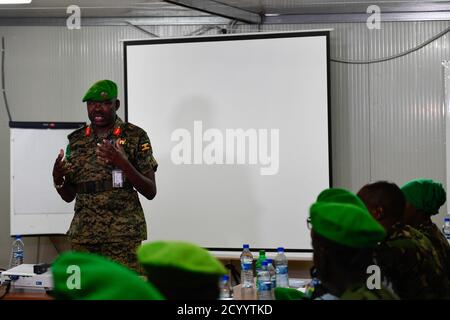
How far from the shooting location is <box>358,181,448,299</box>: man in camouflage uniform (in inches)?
87.4

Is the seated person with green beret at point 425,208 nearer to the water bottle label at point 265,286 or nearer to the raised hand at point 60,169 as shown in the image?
the water bottle label at point 265,286

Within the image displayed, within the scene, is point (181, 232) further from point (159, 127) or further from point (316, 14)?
point (316, 14)

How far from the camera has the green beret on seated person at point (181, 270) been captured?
101 cm

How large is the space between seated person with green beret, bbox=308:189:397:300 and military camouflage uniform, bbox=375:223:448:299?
0.56 metres

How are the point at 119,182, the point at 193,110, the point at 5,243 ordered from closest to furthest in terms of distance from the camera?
the point at 119,182 → the point at 193,110 → the point at 5,243

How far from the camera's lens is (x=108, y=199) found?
312 centimetres

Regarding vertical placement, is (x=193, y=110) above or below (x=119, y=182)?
above

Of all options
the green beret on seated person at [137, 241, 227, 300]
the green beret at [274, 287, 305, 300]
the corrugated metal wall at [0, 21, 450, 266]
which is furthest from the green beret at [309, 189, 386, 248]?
the corrugated metal wall at [0, 21, 450, 266]

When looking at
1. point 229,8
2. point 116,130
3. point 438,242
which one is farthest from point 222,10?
point 438,242

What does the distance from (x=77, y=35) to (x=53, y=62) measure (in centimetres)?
29
